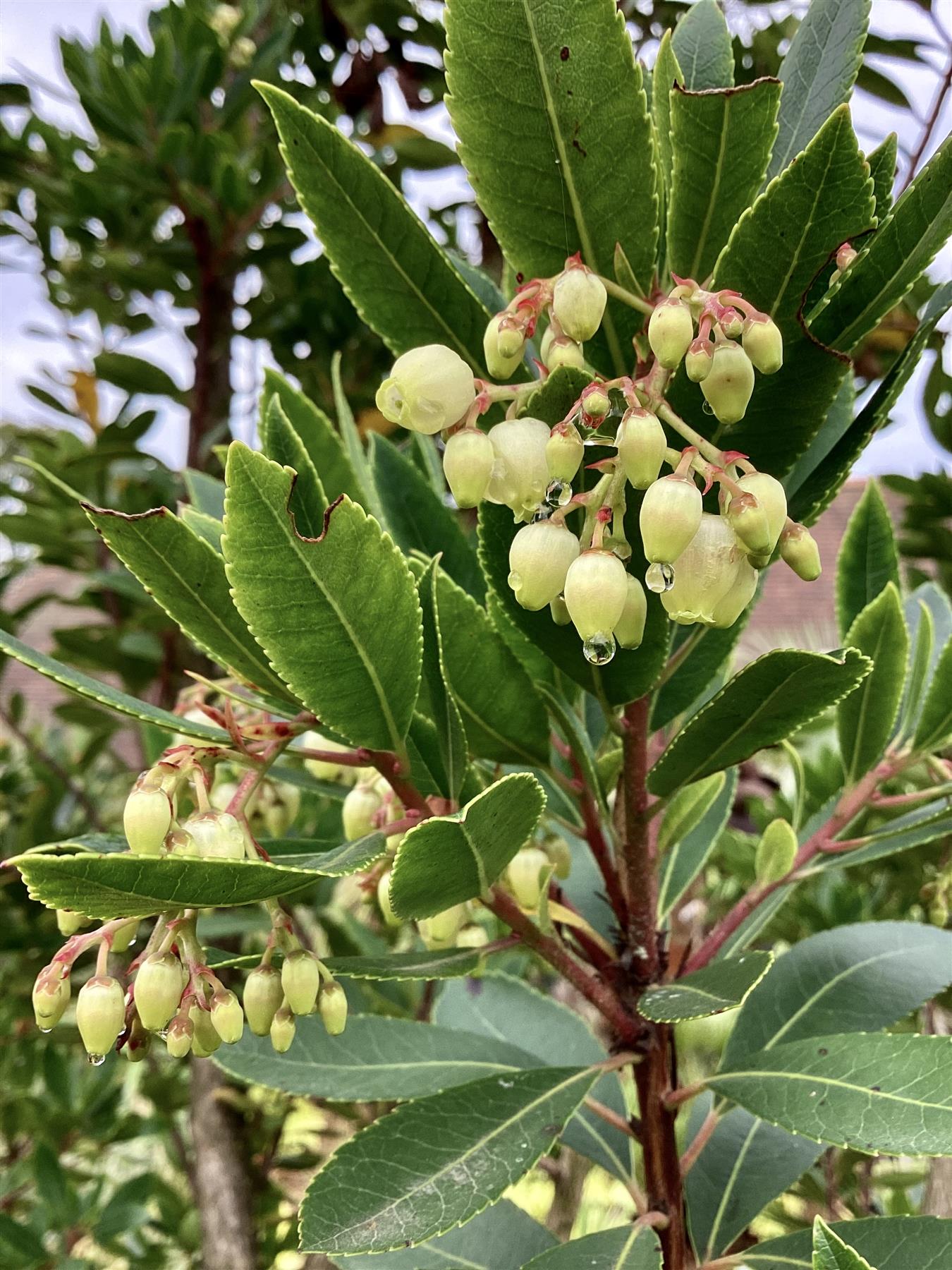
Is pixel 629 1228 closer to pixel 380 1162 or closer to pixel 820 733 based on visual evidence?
pixel 380 1162

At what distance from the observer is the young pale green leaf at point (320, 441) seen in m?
0.75

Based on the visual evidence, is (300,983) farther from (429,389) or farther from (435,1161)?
(429,389)

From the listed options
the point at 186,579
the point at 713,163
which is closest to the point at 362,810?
the point at 186,579

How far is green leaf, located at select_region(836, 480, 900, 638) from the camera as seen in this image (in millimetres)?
842

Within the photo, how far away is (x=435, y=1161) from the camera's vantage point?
2.02 ft

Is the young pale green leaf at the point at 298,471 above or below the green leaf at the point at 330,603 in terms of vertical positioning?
above

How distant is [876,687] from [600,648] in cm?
34

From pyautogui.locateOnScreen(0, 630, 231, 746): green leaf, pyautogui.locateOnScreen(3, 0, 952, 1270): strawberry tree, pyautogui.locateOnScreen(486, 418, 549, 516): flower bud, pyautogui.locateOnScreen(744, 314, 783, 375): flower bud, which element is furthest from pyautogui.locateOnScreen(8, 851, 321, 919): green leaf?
pyautogui.locateOnScreen(744, 314, 783, 375): flower bud

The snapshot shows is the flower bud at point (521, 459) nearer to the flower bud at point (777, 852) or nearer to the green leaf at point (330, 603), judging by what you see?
the green leaf at point (330, 603)

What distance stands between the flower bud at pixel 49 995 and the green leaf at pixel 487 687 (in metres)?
0.26

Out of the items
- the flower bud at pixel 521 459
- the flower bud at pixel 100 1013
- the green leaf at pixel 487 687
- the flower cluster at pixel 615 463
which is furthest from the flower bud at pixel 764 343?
the flower bud at pixel 100 1013

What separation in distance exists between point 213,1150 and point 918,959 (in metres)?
1.10

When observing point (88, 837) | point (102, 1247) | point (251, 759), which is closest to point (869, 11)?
point (251, 759)

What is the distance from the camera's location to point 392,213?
572 millimetres
